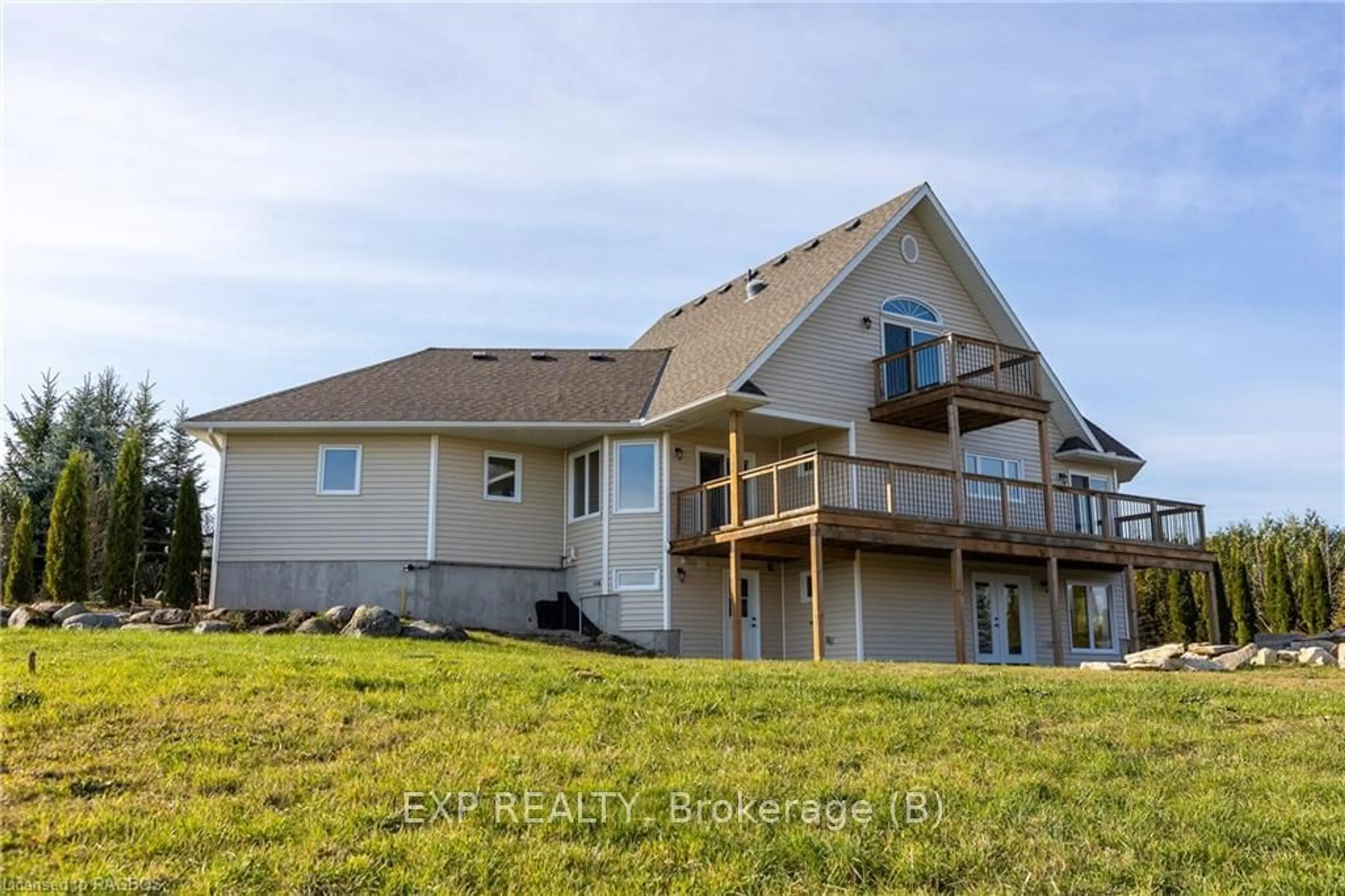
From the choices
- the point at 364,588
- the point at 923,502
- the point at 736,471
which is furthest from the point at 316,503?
the point at 923,502

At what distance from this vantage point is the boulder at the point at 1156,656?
16125 millimetres

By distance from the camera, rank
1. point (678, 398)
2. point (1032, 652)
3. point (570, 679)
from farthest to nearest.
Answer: point (1032, 652), point (678, 398), point (570, 679)

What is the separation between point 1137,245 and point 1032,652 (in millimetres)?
9490

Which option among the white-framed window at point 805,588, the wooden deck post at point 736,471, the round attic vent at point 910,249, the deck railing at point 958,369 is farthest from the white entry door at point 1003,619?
the round attic vent at point 910,249

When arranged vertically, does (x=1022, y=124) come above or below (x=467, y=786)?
above

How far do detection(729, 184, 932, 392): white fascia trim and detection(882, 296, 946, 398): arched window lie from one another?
53.3 inches

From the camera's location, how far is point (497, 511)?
840 inches

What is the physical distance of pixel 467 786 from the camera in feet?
23.0

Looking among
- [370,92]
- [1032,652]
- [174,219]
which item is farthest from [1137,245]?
[174,219]

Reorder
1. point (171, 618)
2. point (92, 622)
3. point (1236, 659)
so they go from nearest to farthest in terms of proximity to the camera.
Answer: point (92, 622) < point (1236, 659) < point (171, 618)

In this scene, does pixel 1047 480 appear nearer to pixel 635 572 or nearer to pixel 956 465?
pixel 956 465

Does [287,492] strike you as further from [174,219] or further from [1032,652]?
[1032,652]

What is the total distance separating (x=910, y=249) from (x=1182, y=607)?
13.4m

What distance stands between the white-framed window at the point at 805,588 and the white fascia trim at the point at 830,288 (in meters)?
4.20
